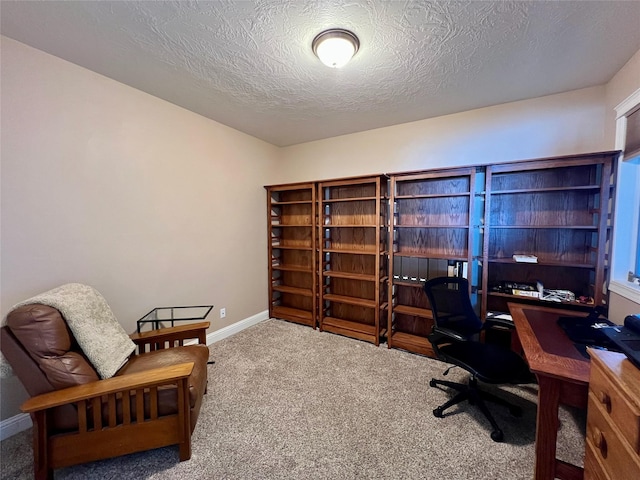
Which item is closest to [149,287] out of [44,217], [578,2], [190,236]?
[190,236]

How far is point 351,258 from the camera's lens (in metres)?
3.48

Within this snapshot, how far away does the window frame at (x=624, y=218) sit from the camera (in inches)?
77.3

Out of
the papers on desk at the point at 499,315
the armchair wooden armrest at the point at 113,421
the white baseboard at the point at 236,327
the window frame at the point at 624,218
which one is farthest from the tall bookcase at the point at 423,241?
the armchair wooden armrest at the point at 113,421

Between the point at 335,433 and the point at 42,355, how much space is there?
1.78 meters

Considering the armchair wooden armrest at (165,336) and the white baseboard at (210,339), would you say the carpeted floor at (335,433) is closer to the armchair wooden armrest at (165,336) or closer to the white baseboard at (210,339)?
the white baseboard at (210,339)

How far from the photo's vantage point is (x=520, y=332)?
171 cm

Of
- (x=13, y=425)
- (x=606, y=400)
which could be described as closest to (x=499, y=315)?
(x=606, y=400)

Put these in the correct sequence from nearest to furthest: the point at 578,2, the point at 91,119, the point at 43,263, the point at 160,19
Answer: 1. the point at 578,2
2. the point at 160,19
3. the point at 43,263
4. the point at 91,119

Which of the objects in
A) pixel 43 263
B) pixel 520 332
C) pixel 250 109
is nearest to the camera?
pixel 520 332

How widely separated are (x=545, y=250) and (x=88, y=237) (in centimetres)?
405

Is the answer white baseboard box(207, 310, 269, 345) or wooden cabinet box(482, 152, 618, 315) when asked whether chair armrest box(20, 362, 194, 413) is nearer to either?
Answer: white baseboard box(207, 310, 269, 345)

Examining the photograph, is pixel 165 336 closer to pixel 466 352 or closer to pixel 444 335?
pixel 444 335

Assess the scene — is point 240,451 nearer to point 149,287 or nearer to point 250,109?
point 149,287

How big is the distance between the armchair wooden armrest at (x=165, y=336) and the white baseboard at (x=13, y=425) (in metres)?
0.73
